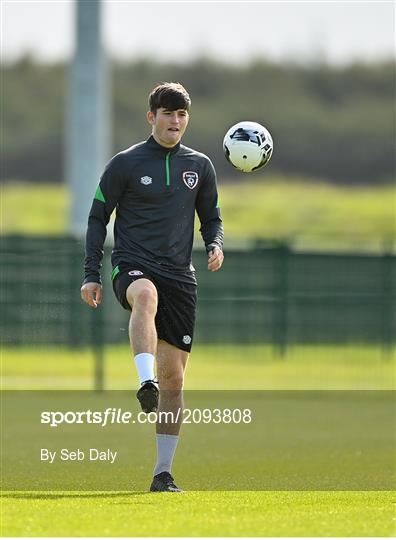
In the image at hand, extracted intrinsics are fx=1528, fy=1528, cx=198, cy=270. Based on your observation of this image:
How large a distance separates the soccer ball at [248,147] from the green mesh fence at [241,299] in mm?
8907

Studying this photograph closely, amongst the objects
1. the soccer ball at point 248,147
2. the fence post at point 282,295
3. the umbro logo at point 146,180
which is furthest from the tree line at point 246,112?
the umbro logo at point 146,180

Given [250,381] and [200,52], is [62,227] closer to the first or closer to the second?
[200,52]

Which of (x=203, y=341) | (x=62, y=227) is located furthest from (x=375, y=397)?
(x=62, y=227)

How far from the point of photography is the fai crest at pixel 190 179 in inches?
365

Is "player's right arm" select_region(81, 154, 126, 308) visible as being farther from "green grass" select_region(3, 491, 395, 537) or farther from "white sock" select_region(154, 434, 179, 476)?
"green grass" select_region(3, 491, 395, 537)

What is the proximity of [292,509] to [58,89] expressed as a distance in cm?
6463

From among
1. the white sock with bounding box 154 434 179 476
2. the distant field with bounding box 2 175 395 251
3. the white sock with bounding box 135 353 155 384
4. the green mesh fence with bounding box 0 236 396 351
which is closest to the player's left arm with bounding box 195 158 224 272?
the white sock with bounding box 135 353 155 384

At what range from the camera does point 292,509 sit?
8258 millimetres

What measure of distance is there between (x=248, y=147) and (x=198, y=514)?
9.34ft

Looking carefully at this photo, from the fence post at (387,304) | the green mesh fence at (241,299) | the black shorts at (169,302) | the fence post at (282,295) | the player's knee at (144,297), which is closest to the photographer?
the player's knee at (144,297)

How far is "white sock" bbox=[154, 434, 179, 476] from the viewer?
364 inches

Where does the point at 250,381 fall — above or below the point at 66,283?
below

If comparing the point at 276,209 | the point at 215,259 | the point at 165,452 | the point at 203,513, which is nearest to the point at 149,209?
the point at 215,259

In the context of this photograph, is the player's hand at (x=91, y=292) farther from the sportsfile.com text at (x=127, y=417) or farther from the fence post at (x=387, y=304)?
the fence post at (x=387, y=304)
